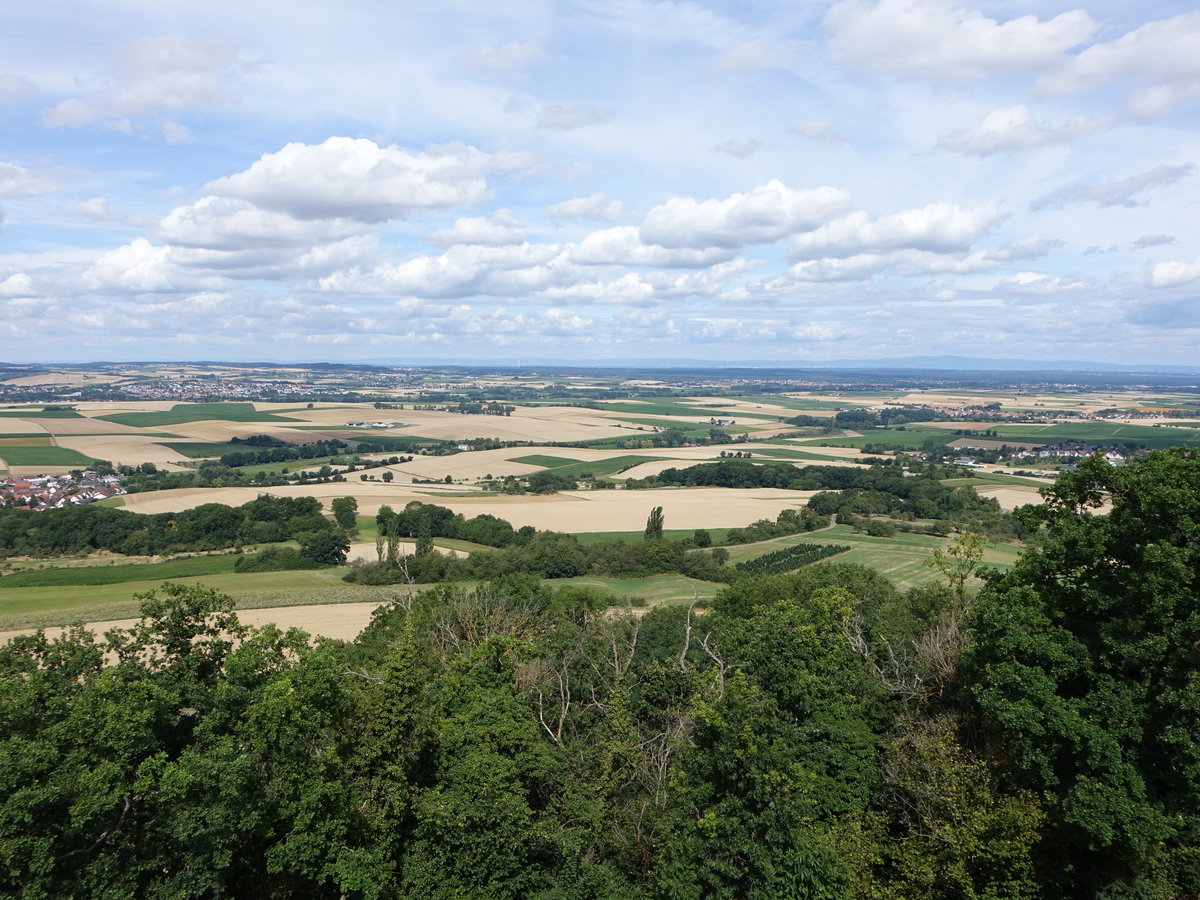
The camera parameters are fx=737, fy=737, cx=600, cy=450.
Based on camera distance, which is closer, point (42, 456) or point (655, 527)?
point (655, 527)

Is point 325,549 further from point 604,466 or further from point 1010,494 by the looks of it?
point 1010,494

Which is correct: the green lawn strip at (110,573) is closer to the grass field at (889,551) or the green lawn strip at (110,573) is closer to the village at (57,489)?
the village at (57,489)

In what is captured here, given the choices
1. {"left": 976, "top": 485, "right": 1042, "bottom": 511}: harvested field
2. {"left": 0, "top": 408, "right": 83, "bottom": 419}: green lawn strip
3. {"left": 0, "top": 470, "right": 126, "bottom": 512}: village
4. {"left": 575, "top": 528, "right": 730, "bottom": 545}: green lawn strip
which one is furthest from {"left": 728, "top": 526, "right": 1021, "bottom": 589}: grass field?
{"left": 0, "top": 408, "right": 83, "bottom": 419}: green lawn strip

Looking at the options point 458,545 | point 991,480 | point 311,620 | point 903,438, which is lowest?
point 458,545

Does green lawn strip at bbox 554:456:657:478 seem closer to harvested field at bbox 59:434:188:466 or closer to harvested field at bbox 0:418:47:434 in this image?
harvested field at bbox 59:434:188:466

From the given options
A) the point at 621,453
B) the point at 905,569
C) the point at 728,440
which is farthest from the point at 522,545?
the point at 728,440

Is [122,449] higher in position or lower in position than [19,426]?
lower

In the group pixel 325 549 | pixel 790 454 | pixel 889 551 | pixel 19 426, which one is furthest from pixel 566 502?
pixel 19 426
